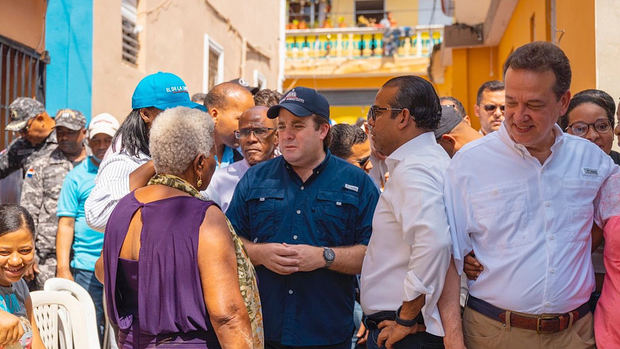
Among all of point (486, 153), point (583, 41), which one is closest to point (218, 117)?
point (486, 153)

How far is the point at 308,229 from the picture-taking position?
3400 millimetres

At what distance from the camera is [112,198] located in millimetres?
3330

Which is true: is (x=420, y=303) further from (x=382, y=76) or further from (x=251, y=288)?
(x=382, y=76)

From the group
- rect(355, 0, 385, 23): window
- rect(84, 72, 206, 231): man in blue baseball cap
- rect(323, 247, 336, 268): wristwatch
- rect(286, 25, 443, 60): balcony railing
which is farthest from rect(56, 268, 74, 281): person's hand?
rect(355, 0, 385, 23): window

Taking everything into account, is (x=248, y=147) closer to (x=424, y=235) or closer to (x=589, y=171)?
(x=424, y=235)

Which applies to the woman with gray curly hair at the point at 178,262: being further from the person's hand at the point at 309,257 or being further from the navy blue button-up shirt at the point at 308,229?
the navy blue button-up shirt at the point at 308,229

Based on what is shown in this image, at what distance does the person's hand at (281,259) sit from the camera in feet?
10.5

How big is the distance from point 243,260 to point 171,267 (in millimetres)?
295

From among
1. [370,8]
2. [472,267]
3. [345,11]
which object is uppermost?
[370,8]

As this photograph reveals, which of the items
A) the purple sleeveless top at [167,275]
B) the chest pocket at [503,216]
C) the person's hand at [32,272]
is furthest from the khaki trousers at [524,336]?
the person's hand at [32,272]

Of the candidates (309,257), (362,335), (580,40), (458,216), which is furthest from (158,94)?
(580,40)

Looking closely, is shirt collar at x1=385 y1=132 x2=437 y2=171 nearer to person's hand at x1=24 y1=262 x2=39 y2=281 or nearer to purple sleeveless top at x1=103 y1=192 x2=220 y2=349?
purple sleeveless top at x1=103 y1=192 x2=220 y2=349

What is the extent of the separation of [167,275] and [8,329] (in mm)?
1027

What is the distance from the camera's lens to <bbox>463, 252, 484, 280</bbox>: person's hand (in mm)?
2723
